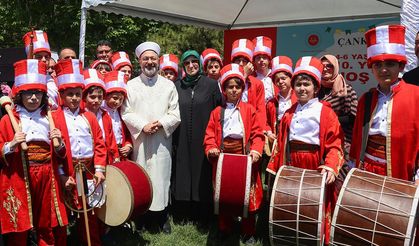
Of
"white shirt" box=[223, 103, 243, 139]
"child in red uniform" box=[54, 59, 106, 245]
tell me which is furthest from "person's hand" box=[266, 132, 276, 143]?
"child in red uniform" box=[54, 59, 106, 245]

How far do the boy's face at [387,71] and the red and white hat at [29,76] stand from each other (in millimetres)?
2691

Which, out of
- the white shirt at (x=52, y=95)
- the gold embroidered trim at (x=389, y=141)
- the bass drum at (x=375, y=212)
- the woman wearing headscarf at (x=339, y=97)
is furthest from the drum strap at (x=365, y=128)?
the white shirt at (x=52, y=95)

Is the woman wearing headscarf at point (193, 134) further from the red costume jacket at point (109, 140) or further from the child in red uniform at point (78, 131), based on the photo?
the child in red uniform at point (78, 131)

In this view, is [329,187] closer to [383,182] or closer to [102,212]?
[383,182]

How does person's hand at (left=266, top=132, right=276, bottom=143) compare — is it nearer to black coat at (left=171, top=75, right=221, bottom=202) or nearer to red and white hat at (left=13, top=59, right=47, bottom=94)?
black coat at (left=171, top=75, right=221, bottom=202)

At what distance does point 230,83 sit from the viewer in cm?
429

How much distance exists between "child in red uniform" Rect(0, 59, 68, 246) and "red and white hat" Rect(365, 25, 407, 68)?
2.62 m

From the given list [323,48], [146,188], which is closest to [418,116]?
[146,188]

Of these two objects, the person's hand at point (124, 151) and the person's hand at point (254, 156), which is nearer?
the person's hand at point (254, 156)

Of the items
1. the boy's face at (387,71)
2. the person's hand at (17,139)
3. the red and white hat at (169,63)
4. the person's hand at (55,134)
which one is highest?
the red and white hat at (169,63)

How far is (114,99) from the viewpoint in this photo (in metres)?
4.46

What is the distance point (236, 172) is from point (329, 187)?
83 cm

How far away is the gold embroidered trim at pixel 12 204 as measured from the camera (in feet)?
11.0

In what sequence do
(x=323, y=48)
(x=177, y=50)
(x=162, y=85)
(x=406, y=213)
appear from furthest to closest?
1. (x=177, y=50)
2. (x=323, y=48)
3. (x=162, y=85)
4. (x=406, y=213)
